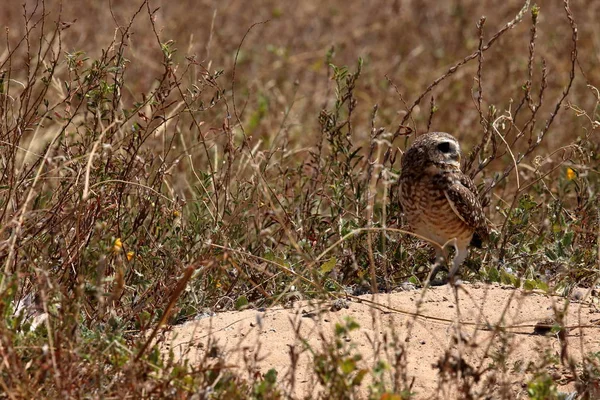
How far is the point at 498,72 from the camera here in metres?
10.4

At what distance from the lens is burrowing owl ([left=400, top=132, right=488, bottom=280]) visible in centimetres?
558

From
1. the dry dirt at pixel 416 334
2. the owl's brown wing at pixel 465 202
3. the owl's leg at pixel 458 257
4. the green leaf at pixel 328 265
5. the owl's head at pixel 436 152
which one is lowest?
the dry dirt at pixel 416 334

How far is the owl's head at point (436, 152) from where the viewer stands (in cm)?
558

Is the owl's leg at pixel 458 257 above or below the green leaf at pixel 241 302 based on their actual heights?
above

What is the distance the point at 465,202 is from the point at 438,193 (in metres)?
0.15

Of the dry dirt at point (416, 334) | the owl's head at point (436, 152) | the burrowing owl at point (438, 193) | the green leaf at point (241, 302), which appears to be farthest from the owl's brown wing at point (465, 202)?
the green leaf at point (241, 302)

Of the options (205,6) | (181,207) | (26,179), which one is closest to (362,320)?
(181,207)

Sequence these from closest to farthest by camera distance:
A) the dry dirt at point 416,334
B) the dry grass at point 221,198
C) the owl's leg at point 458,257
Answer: the dry grass at point 221,198, the dry dirt at point 416,334, the owl's leg at point 458,257

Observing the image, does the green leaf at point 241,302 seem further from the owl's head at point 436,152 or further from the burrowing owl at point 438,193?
the owl's head at point 436,152

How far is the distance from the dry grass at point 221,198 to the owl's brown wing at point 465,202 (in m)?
0.16

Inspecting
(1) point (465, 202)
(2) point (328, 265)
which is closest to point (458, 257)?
(1) point (465, 202)

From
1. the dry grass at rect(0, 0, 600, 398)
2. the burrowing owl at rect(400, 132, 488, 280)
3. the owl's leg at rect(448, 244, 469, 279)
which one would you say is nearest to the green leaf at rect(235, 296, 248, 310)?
the dry grass at rect(0, 0, 600, 398)

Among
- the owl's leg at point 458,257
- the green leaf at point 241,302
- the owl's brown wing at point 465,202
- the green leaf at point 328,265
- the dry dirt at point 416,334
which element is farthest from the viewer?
the owl's leg at point 458,257

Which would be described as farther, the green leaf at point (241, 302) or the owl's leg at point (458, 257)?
the owl's leg at point (458, 257)
